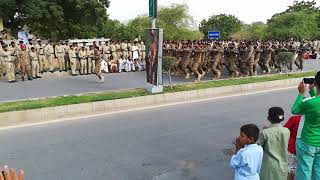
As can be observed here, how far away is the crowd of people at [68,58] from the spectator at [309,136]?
40.6ft

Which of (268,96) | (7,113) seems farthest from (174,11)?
(7,113)

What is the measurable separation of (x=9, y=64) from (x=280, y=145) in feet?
45.8

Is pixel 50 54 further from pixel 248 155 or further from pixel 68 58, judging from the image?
pixel 248 155

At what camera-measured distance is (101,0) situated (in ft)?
108

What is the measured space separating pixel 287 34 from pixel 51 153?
124ft

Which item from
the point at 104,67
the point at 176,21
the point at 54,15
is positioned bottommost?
the point at 104,67

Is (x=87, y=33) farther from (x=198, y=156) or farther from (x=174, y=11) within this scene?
(x=198, y=156)

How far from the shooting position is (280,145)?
203 inches

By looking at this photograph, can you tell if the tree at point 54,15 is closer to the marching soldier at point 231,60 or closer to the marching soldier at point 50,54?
the marching soldier at point 50,54

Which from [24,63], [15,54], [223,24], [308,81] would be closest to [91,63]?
[24,63]

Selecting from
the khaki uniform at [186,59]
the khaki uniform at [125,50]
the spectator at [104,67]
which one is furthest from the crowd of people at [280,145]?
the khaki uniform at [125,50]

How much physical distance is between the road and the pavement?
3.50m

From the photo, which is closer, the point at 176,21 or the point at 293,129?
the point at 293,129

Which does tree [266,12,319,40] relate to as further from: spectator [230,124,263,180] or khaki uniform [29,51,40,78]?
spectator [230,124,263,180]
